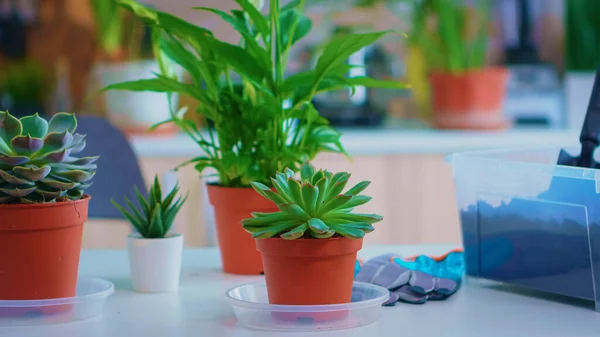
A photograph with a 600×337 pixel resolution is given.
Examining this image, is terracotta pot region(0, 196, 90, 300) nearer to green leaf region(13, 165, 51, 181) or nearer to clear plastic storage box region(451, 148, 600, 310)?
green leaf region(13, 165, 51, 181)

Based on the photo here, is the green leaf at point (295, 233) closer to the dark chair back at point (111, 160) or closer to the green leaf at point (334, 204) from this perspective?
the green leaf at point (334, 204)

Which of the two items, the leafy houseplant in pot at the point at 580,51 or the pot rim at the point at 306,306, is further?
the leafy houseplant in pot at the point at 580,51

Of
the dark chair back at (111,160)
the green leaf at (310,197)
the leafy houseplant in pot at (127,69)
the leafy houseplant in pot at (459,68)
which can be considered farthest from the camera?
the leafy houseplant in pot at (459,68)

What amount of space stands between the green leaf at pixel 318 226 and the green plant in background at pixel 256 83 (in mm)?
243

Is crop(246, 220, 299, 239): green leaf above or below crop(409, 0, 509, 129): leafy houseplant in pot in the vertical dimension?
below

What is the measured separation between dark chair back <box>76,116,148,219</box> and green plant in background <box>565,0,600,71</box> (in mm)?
1550

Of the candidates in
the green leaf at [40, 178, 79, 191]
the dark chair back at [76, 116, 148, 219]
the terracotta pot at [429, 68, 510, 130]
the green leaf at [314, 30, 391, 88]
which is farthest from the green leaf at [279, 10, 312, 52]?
the terracotta pot at [429, 68, 510, 130]

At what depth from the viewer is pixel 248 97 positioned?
1081mm

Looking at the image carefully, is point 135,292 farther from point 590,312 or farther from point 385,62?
point 385,62

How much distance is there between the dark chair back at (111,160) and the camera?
1734 millimetres

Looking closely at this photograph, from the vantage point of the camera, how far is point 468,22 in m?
2.67

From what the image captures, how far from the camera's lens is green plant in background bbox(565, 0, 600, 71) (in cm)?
266

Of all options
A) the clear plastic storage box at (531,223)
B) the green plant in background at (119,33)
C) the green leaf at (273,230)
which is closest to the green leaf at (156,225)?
the green leaf at (273,230)

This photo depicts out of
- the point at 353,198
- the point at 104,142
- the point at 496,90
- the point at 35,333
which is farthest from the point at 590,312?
the point at 496,90
